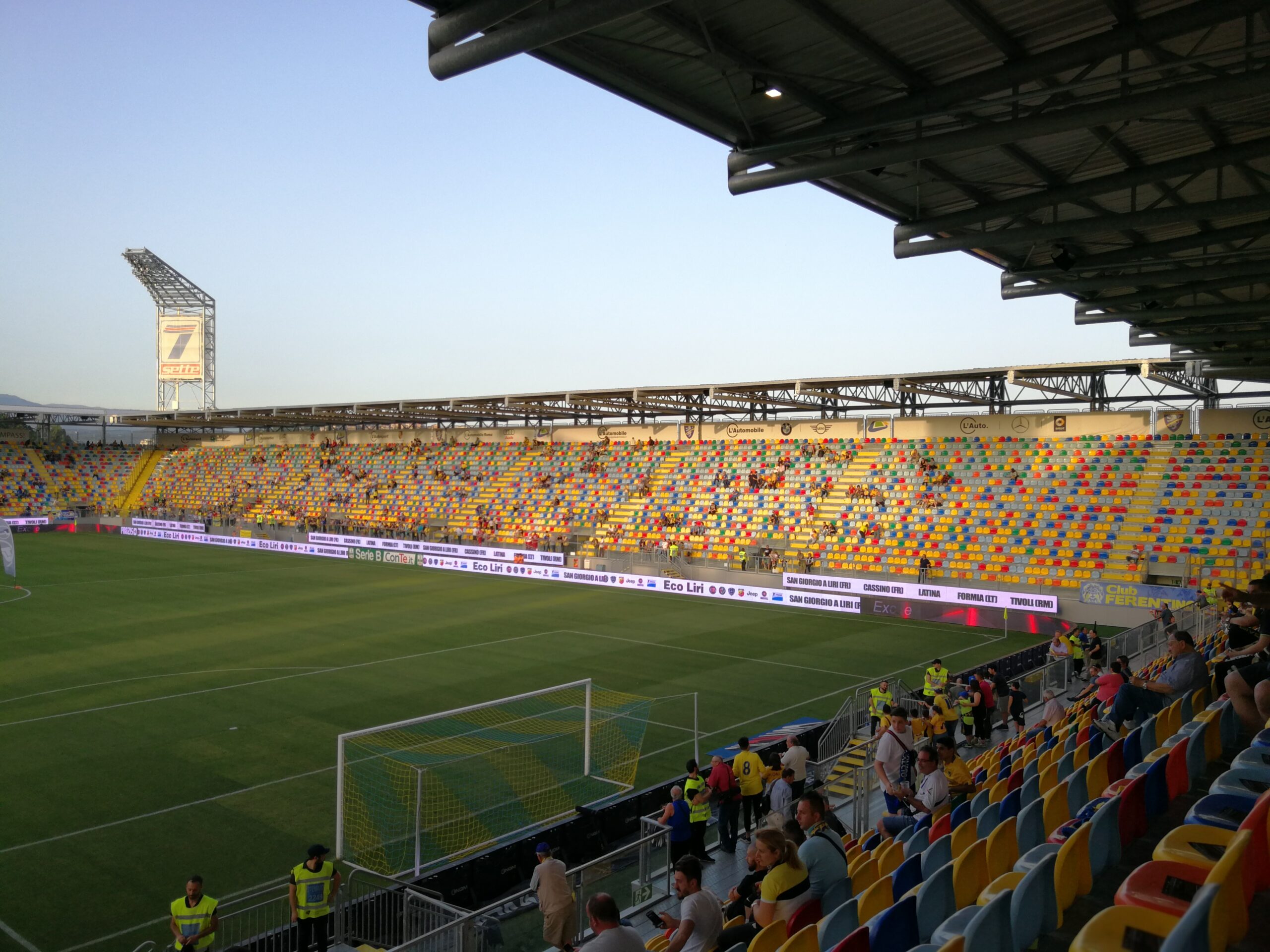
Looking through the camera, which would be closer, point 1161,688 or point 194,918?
point 194,918

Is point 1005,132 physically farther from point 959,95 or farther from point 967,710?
point 967,710

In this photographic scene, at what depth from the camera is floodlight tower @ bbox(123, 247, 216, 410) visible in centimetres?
7350

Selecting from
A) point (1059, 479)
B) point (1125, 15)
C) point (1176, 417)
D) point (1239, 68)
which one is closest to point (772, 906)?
point (1125, 15)

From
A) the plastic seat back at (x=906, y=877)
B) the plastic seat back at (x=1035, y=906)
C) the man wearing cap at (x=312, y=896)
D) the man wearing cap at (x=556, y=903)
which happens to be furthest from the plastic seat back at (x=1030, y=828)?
the man wearing cap at (x=312, y=896)

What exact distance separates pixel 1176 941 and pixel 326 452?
6888cm

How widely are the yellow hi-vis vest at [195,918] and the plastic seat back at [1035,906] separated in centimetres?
715

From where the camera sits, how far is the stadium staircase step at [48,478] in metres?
67.8

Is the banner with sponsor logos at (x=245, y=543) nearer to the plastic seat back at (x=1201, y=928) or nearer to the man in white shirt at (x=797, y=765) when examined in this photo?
the man in white shirt at (x=797, y=765)

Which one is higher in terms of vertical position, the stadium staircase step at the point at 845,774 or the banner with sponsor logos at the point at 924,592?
the banner with sponsor logos at the point at 924,592

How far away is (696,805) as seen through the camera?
1046 cm

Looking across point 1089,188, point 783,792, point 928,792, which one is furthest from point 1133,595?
point 928,792

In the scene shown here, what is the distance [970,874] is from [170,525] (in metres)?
61.2

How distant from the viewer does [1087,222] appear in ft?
35.7

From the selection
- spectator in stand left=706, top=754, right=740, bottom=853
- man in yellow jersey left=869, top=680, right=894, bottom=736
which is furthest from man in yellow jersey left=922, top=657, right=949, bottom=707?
spectator in stand left=706, top=754, right=740, bottom=853
